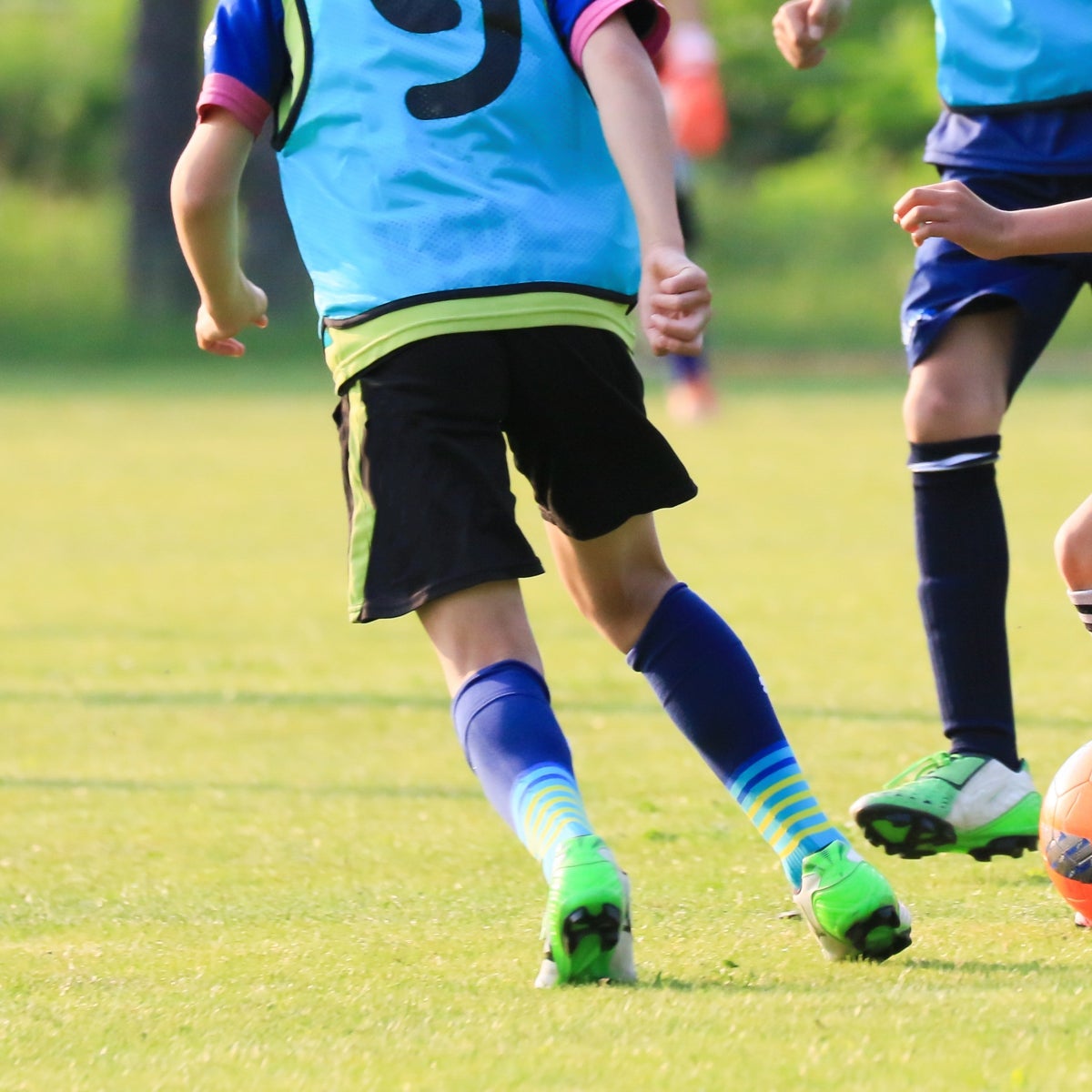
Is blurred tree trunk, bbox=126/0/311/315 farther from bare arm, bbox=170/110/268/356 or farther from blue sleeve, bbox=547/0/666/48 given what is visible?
blue sleeve, bbox=547/0/666/48

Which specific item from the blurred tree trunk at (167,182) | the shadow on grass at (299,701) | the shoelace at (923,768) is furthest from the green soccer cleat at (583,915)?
the blurred tree trunk at (167,182)

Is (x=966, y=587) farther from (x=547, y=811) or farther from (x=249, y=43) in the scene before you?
(x=249, y=43)

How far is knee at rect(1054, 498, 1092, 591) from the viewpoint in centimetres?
367

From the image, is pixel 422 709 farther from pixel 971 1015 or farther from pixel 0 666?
pixel 971 1015

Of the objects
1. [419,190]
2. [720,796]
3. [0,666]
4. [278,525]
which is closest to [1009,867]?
[720,796]

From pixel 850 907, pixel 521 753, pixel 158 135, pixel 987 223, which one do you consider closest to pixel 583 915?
pixel 521 753

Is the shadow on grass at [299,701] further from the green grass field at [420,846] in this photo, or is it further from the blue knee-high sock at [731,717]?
the blue knee-high sock at [731,717]

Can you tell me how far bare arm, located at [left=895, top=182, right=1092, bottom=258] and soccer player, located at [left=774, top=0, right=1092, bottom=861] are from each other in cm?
63

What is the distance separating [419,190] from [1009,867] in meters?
1.60

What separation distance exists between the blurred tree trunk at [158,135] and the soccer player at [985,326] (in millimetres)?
21612

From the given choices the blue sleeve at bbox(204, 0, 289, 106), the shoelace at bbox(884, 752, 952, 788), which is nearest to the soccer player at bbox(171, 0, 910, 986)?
the blue sleeve at bbox(204, 0, 289, 106)

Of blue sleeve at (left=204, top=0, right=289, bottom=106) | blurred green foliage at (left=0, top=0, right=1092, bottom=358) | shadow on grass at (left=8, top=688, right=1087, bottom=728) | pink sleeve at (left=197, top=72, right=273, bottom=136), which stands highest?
blue sleeve at (left=204, top=0, right=289, bottom=106)

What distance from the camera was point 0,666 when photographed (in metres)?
6.32

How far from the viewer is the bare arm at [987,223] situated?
3027 mm
